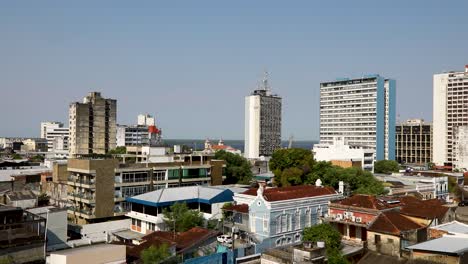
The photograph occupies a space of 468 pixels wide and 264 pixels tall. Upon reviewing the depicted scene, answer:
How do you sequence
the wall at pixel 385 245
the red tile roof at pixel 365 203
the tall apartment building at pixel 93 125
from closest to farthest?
the wall at pixel 385 245
the red tile roof at pixel 365 203
the tall apartment building at pixel 93 125

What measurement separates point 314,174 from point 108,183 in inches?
996

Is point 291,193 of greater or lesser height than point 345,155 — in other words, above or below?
below

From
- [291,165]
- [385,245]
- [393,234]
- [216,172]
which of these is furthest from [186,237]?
[291,165]

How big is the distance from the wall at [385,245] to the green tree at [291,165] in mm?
24516

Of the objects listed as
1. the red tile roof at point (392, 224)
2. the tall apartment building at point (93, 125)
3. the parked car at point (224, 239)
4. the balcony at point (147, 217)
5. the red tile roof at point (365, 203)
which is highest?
the tall apartment building at point (93, 125)

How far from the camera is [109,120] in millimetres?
128875

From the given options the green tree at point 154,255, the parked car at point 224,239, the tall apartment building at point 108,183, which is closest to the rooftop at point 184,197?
the tall apartment building at point 108,183

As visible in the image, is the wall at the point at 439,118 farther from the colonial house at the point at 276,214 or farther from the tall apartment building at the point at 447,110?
the colonial house at the point at 276,214

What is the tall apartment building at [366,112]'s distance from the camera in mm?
128125

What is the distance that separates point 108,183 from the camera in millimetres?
50594

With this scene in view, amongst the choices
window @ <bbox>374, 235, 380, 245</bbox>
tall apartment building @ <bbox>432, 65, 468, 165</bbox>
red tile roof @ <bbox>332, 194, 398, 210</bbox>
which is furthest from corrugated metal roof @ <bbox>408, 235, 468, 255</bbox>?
tall apartment building @ <bbox>432, 65, 468, 165</bbox>

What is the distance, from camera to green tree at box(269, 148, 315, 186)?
184 ft

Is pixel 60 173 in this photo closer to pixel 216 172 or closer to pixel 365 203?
pixel 216 172

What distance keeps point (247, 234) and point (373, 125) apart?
100186 millimetres
